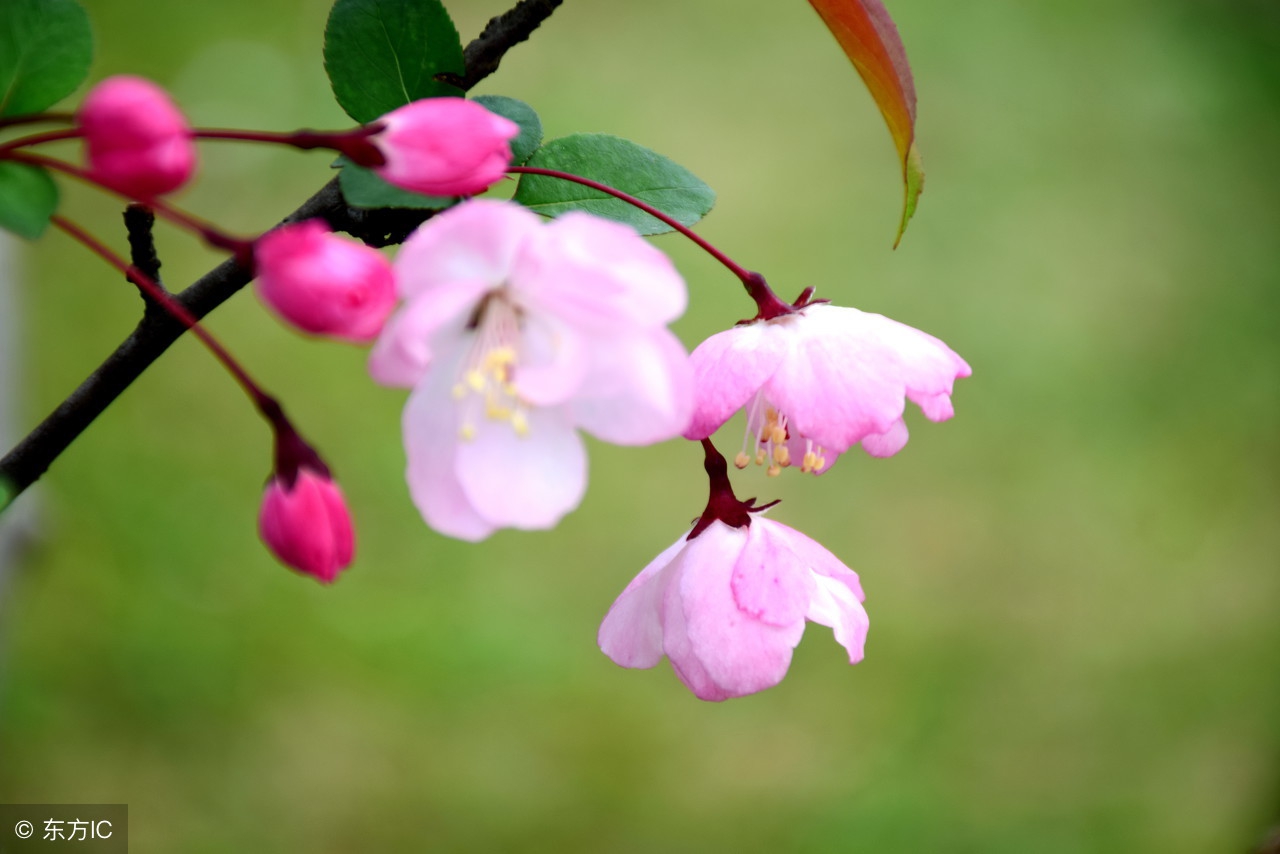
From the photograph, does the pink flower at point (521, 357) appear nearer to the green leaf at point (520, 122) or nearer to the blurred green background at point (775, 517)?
the green leaf at point (520, 122)

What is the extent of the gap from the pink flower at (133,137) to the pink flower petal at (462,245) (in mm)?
67

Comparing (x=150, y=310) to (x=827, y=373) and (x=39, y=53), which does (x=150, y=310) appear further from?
(x=827, y=373)

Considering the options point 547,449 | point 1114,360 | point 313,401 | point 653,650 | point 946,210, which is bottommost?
point 313,401

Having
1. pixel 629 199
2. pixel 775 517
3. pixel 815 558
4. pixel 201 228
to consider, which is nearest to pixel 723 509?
pixel 815 558

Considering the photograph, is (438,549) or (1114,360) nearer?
(438,549)

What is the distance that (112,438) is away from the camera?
2.38 metres

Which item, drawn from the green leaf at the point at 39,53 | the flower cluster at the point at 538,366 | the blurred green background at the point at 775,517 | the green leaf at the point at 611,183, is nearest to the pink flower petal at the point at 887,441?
Result: the flower cluster at the point at 538,366

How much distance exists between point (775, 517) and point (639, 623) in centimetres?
185

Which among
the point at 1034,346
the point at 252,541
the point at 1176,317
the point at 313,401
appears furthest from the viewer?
the point at 1176,317

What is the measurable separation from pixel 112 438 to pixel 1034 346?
2.03m

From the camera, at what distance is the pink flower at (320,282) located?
299mm

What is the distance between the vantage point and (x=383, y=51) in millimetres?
425

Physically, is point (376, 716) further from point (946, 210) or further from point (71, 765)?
point (946, 210)

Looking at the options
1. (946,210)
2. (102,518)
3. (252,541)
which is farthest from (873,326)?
(946,210)
